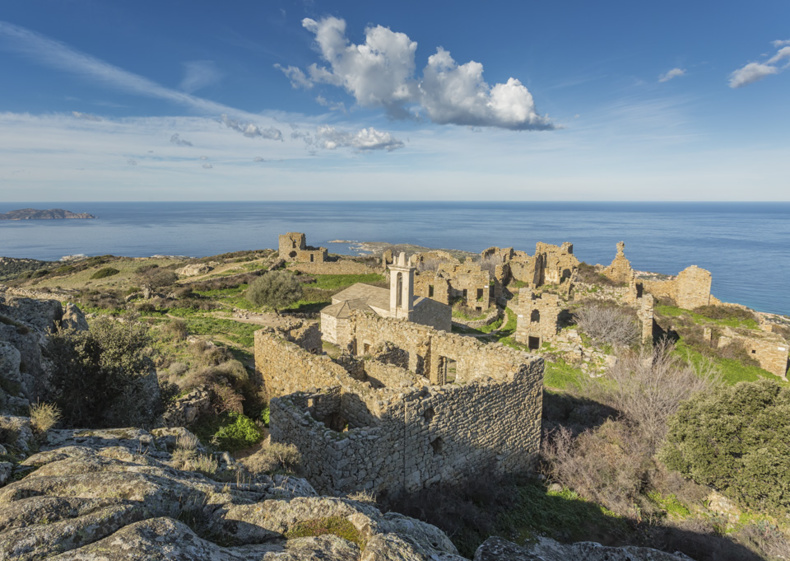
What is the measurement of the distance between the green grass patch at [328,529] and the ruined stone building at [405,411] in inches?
131

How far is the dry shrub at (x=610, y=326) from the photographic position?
76.0 ft

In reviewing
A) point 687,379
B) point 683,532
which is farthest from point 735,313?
point 683,532

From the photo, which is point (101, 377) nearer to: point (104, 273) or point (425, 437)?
point (425, 437)

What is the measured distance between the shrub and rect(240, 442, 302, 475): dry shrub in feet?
12.2

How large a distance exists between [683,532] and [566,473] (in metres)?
2.58

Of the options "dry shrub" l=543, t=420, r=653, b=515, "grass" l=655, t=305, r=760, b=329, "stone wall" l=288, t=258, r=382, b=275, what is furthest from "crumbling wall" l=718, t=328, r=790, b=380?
"stone wall" l=288, t=258, r=382, b=275

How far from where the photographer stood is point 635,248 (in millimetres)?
116438

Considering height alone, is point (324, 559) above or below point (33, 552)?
below

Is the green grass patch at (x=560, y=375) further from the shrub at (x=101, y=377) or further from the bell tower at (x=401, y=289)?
the shrub at (x=101, y=377)

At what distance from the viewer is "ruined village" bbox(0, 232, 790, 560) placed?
12.0 ft

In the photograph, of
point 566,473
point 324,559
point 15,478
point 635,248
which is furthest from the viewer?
point 635,248

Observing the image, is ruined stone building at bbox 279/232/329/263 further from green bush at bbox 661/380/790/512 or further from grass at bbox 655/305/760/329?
green bush at bbox 661/380/790/512

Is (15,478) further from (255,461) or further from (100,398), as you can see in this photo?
(100,398)

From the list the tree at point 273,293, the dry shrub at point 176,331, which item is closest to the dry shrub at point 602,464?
the dry shrub at point 176,331
